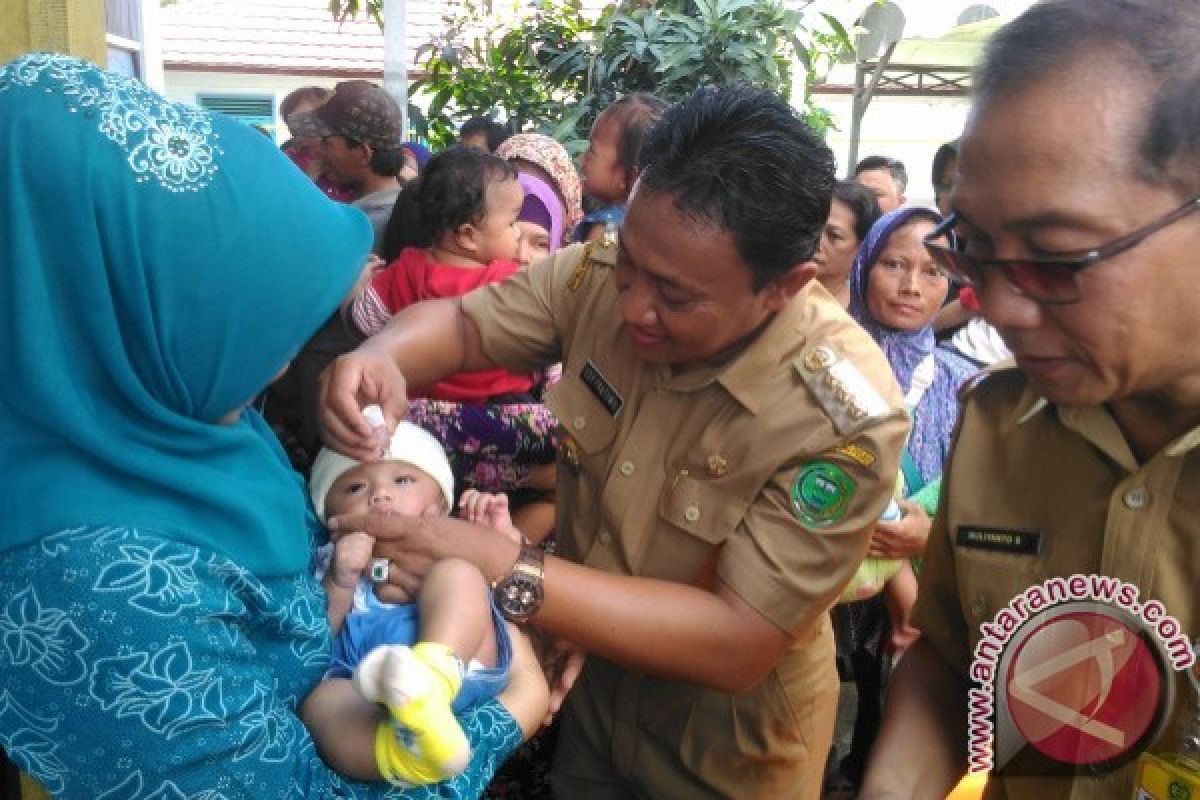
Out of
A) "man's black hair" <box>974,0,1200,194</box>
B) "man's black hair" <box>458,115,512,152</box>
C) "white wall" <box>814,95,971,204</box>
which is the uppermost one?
"man's black hair" <box>974,0,1200,194</box>

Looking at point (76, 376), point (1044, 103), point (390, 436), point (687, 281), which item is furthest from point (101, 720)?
point (1044, 103)

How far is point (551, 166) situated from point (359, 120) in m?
0.96

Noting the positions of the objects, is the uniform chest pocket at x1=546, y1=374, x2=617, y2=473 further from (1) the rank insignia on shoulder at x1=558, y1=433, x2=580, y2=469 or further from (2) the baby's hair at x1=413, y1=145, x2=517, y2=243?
(2) the baby's hair at x1=413, y1=145, x2=517, y2=243

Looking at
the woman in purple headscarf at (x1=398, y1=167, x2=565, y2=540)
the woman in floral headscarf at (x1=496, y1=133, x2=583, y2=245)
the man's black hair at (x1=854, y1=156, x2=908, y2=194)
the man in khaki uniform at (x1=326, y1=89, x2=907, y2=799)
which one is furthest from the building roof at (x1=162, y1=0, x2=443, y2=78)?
the man in khaki uniform at (x1=326, y1=89, x2=907, y2=799)

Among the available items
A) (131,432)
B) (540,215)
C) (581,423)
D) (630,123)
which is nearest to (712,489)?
(581,423)

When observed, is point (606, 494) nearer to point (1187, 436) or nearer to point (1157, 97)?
point (1187, 436)

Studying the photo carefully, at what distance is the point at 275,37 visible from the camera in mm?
15414

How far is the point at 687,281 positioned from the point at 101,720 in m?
1.22

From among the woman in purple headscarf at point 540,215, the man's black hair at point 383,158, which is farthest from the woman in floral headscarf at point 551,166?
the man's black hair at point 383,158

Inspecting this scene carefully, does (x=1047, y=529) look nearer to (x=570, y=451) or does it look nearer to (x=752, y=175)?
(x=752, y=175)

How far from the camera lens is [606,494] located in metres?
2.08

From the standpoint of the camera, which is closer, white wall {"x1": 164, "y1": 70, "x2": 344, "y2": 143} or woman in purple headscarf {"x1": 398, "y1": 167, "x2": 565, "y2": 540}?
woman in purple headscarf {"x1": 398, "y1": 167, "x2": 565, "y2": 540}

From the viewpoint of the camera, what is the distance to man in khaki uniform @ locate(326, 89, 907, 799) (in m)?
1.86

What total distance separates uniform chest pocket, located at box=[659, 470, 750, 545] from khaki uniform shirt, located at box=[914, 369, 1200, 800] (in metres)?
0.43
